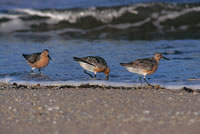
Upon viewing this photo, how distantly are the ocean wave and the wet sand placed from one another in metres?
8.67

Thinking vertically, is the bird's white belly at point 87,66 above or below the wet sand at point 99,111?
above

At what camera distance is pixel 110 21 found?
1847 centimetres

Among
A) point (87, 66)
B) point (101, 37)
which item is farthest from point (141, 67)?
point (101, 37)

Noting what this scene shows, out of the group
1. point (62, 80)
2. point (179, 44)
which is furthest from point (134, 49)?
point (62, 80)

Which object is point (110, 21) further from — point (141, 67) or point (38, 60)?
point (141, 67)

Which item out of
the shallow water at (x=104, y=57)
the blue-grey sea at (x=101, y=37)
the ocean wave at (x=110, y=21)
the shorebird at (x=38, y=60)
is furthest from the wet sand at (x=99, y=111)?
the ocean wave at (x=110, y=21)

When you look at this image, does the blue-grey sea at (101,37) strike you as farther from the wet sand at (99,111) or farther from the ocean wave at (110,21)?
the wet sand at (99,111)

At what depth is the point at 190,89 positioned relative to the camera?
8.05 meters

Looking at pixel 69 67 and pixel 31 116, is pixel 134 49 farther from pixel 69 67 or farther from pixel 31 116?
pixel 31 116

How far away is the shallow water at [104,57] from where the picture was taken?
9227 millimetres

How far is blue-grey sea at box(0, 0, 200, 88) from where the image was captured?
9.55 metres

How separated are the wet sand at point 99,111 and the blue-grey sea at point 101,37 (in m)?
1.21

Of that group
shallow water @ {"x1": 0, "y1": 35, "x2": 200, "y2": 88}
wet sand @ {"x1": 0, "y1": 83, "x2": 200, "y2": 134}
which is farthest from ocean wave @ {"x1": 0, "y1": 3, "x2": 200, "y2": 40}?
wet sand @ {"x1": 0, "y1": 83, "x2": 200, "y2": 134}

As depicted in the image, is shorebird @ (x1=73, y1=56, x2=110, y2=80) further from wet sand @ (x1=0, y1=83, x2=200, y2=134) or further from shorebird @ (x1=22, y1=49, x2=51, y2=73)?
wet sand @ (x1=0, y1=83, x2=200, y2=134)
